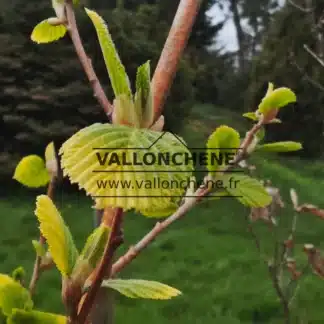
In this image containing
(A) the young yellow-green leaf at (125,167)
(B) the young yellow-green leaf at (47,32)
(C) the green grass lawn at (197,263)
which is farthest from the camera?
(C) the green grass lawn at (197,263)

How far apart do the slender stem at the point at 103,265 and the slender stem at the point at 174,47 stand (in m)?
0.06

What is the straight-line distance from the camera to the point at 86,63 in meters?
0.29

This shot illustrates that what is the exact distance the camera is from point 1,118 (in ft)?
14.7

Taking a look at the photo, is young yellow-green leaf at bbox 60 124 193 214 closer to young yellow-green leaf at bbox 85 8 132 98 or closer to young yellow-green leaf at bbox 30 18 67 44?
young yellow-green leaf at bbox 85 8 132 98

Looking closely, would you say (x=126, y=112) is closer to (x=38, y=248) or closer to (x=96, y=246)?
(x=96, y=246)

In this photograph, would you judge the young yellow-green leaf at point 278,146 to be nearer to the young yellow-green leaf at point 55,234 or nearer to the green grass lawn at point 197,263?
the young yellow-green leaf at point 55,234

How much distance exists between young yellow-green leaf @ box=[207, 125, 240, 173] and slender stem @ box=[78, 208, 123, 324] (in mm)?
73

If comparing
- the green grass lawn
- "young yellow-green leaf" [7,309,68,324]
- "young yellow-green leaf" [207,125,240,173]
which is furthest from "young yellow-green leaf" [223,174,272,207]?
the green grass lawn

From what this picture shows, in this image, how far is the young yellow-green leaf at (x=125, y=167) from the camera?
218 millimetres

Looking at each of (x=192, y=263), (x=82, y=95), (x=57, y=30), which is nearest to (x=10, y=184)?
(x=82, y=95)

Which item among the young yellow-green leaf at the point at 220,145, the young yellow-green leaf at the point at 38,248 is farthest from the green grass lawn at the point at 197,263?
the young yellow-green leaf at the point at 220,145

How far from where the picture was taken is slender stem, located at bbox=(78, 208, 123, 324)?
0.78 ft

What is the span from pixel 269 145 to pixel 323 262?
1.21 m

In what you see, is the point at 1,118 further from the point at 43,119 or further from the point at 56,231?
the point at 56,231
